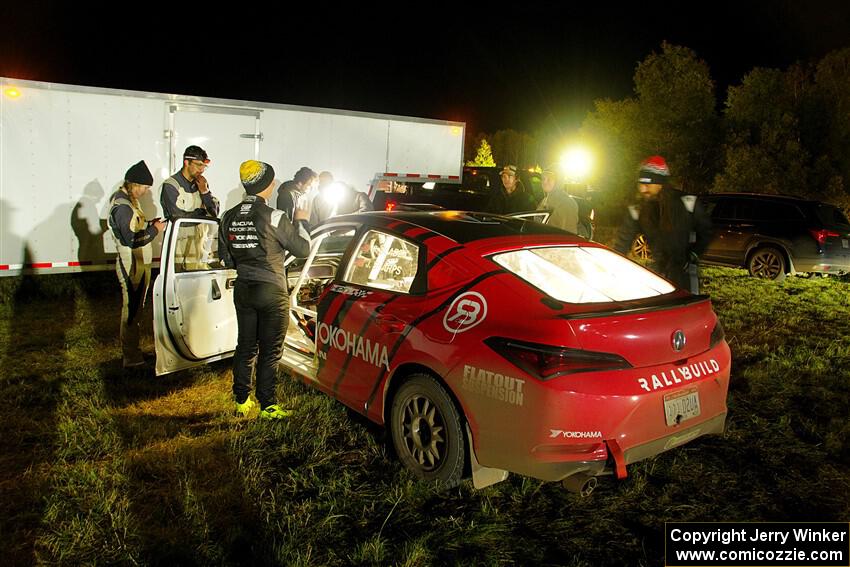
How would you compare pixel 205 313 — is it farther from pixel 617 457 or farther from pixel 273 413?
pixel 617 457

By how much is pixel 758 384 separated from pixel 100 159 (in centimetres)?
741

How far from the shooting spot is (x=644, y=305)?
314 cm

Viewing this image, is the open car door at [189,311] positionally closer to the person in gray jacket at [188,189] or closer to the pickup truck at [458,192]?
the person in gray jacket at [188,189]

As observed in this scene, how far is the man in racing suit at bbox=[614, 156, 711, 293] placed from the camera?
504cm

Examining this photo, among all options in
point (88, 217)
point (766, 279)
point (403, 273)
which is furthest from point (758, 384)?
point (88, 217)

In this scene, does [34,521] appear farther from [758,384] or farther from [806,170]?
[806,170]

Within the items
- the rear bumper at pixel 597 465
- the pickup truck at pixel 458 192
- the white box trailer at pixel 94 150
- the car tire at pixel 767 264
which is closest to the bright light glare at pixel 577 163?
the pickup truck at pixel 458 192

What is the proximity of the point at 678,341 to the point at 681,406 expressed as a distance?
31cm

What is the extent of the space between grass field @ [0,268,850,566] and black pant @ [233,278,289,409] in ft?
0.93

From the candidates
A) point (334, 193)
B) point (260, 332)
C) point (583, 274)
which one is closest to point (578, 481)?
point (583, 274)

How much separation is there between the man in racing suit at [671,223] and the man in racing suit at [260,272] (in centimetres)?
281

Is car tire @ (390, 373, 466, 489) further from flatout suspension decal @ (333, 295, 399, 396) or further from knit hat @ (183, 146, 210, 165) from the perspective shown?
knit hat @ (183, 146, 210, 165)

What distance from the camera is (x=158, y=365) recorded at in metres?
4.59

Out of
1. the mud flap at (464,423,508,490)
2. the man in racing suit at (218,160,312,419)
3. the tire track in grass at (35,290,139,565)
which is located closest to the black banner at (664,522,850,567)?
the mud flap at (464,423,508,490)
